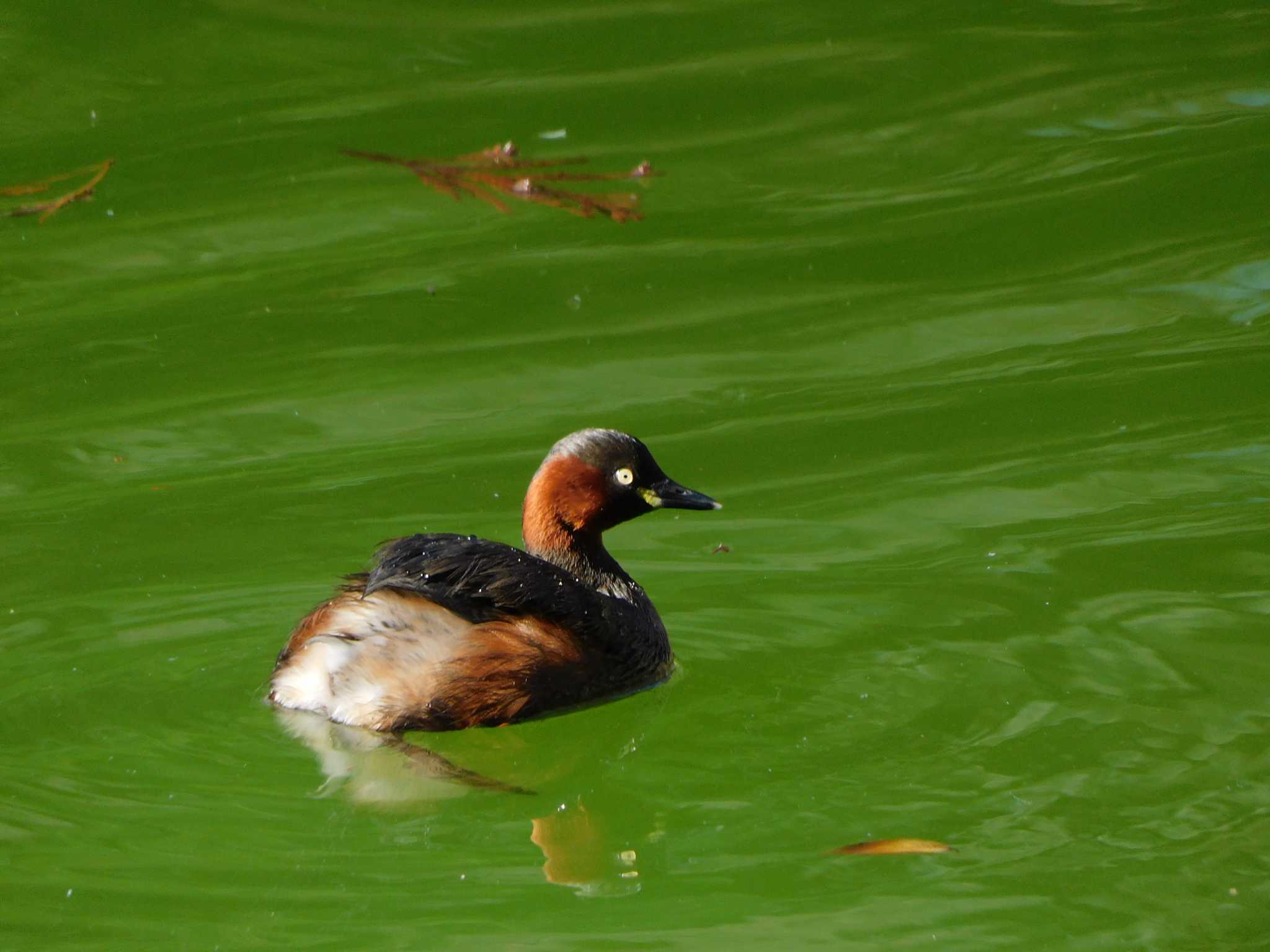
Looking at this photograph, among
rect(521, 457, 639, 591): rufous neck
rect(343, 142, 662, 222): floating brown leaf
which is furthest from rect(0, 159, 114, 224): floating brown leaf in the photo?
rect(521, 457, 639, 591): rufous neck

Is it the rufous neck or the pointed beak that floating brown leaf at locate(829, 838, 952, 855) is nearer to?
the rufous neck

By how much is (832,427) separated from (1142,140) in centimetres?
246

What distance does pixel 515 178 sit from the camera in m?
7.29

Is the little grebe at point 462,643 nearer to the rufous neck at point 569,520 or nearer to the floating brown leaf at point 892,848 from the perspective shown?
the rufous neck at point 569,520

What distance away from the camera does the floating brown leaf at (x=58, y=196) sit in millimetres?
7137

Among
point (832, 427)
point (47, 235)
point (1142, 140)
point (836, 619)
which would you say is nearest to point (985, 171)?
point (1142, 140)

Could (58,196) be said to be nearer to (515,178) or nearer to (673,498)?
(515,178)

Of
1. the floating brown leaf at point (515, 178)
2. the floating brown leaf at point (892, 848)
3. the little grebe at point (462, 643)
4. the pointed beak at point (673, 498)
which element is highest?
the floating brown leaf at point (515, 178)

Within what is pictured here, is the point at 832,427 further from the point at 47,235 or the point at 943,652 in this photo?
the point at 47,235

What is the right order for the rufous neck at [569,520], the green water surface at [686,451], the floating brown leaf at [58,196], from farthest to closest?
the floating brown leaf at [58,196] < the rufous neck at [569,520] < the green water surface at [686,451]

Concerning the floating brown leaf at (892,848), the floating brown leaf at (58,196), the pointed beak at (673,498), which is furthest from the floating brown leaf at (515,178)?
the floating brown leaf at (892,848)

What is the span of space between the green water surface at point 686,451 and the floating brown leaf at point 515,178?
8 cm

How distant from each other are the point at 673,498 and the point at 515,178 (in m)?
2.73

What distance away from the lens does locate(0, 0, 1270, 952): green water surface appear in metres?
3.56
